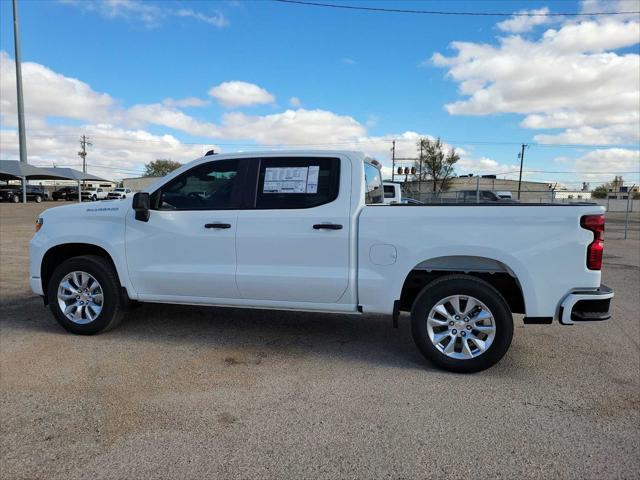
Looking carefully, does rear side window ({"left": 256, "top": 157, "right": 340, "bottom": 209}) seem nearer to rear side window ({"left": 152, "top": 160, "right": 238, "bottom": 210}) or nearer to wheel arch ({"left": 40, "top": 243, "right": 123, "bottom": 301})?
rear side window ({"left": 152, "top": 160, "right": 238, "bottom": 210})

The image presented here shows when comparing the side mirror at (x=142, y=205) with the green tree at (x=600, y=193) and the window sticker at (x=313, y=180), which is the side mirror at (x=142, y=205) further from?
the green tree at (x=600, y=193)

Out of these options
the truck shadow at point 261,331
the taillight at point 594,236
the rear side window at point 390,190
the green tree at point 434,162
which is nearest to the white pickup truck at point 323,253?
the taillight at point 594,236

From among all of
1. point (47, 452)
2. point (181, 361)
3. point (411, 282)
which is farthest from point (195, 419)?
point (411, 282)

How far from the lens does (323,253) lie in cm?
430

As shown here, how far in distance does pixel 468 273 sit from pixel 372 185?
1.41m

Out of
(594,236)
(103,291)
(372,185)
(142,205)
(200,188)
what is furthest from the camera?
(372,185)

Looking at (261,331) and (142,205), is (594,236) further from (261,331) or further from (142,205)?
(142,205)

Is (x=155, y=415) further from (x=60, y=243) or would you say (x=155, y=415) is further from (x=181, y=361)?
(x=60, y=243)

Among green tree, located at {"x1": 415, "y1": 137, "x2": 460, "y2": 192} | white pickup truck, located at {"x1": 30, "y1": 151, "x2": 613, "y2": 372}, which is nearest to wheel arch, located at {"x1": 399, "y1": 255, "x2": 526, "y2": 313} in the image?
white pickup truck, located at {"x1": 30, "y1": 151, "x2": 613, "y2": 372}

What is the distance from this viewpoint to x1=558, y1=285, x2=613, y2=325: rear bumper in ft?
12.6

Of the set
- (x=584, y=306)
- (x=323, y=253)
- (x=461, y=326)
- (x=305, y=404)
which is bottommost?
(x=305, y=404)

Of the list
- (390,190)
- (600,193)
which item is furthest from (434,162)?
(390,190)

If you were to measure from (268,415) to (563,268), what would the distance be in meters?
2.58

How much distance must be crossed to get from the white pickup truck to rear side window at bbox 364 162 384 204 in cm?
3
